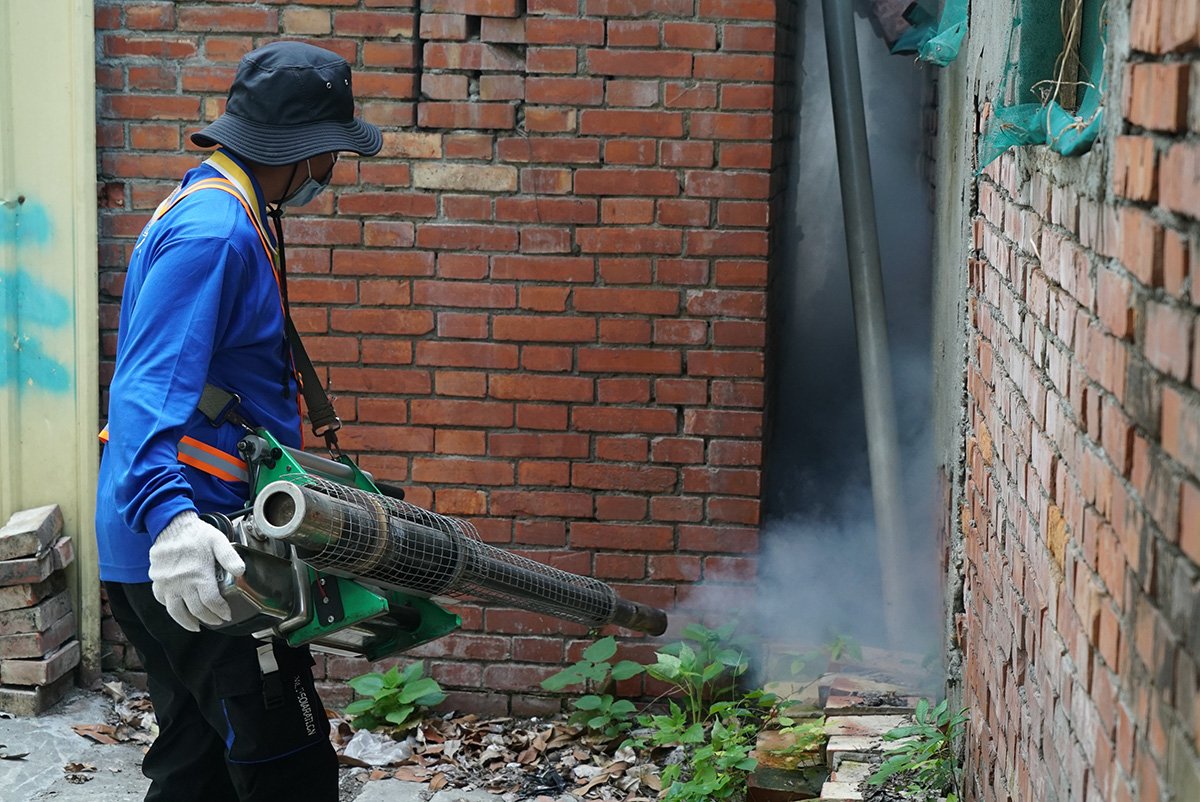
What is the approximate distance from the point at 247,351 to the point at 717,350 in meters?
1.82

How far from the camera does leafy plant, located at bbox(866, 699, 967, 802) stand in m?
3.24

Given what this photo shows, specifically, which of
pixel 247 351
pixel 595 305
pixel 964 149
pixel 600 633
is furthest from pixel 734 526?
pixel 247 351

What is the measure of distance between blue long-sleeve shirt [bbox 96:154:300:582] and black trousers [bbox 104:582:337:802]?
18 cm

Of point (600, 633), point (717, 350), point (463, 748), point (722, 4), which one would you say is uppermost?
point (722, 4)

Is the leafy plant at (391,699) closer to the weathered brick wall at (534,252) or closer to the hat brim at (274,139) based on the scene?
the weathered brick wall at (534,252)

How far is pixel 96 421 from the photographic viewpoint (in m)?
4.57

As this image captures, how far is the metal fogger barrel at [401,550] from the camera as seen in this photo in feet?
8.55

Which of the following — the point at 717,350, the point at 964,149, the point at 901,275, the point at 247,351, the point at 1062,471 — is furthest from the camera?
the point at 901,275

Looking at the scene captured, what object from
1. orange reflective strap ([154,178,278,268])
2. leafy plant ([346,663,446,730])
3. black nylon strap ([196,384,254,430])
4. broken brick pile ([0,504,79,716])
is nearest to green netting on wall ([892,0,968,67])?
orange reflective strap ([154,178,278,268])

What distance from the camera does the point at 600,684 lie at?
4.50 meters

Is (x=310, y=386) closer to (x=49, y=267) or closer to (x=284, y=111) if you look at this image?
(x=284, y=111)

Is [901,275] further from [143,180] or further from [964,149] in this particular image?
[143,180]

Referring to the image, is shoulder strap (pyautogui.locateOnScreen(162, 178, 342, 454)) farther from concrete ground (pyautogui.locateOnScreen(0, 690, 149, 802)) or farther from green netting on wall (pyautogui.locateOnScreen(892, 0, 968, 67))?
green netting on wall (pyautogui.locateOnScreen(892, 0, 968, 67))

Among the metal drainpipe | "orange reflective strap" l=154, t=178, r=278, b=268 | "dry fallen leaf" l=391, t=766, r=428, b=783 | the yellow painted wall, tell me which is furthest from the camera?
the metal drainpipe
